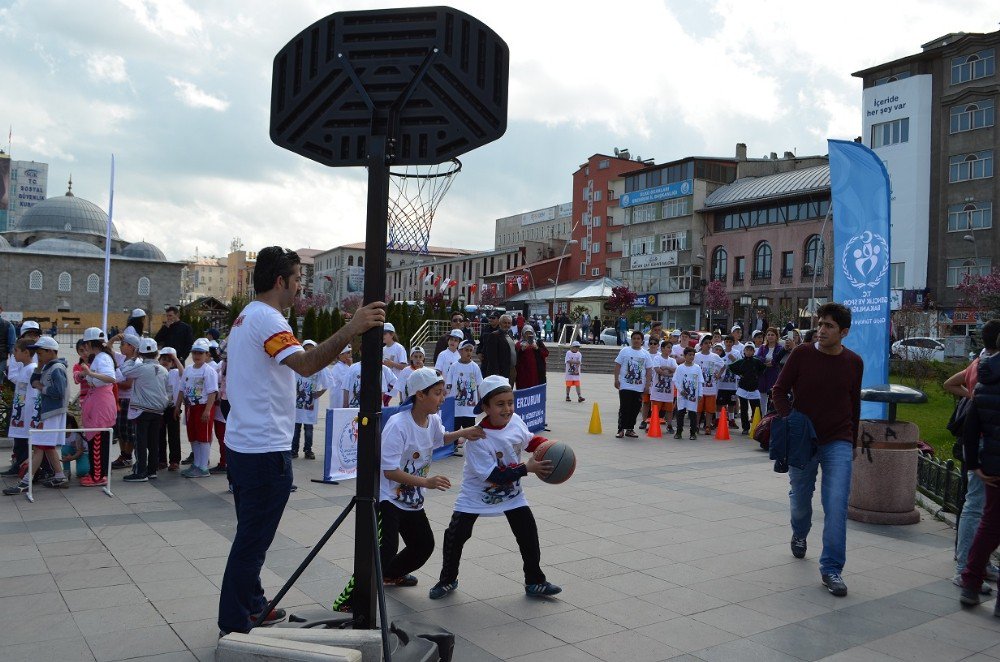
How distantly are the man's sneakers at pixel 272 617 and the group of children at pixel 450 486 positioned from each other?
2.54 feet

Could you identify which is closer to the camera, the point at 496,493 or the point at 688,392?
the point at 496,493

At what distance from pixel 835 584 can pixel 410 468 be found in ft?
10.0

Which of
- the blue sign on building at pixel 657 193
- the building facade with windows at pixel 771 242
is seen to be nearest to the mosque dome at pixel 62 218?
the blue sign on building at pixel 657 193

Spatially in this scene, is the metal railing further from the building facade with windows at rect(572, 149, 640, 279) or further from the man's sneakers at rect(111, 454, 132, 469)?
the building facade with windows at rect(572, 149, 640, 279)

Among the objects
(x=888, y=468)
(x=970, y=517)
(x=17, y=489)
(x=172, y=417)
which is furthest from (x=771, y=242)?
(x=17, y=489)

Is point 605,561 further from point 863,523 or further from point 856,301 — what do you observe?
point 856,301

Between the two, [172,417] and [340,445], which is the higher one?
[172,417]

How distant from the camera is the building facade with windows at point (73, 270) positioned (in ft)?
276

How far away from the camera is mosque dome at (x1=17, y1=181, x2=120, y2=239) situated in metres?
97.0

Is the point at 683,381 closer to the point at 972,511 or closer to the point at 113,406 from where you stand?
the point at 972,511

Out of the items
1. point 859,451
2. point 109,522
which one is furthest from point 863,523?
point 109,522

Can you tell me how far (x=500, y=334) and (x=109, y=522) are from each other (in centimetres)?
652

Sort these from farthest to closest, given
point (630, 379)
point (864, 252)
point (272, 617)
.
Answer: point (630, 379), point (864, 252), point (272, 617)

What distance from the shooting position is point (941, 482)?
329 inches
